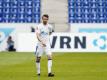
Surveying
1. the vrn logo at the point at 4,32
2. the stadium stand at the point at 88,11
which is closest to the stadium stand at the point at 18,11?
the vrn logo at the point at 4,32

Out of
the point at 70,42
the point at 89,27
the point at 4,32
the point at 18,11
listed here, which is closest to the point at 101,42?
the point at 70,42

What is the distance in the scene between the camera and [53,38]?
34938 millimetres

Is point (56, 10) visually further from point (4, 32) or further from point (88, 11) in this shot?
point (4, 32)

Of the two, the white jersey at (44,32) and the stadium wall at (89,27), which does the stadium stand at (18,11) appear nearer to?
the stadium wall at (89,27)

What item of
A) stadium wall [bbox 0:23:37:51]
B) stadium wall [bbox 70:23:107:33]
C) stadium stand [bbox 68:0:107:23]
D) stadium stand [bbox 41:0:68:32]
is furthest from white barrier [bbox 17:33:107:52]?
stadium stand [bbox 68:0:107:23]

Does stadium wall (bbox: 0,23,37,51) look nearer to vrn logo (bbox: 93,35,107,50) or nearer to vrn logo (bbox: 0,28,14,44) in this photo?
vrn logo (bbox: 0,28,14,44)

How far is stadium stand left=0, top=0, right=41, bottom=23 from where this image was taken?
41656 mm

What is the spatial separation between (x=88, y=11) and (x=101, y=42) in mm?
7617

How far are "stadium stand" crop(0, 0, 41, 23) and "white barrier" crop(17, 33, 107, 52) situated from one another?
6.17 meters

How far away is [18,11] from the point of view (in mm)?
42094

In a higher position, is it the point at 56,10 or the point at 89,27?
the point at 56,10

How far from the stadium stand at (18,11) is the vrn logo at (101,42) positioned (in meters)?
8.09

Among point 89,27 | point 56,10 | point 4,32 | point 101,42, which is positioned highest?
point 56,10

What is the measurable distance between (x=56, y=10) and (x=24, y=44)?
22.7 feet
